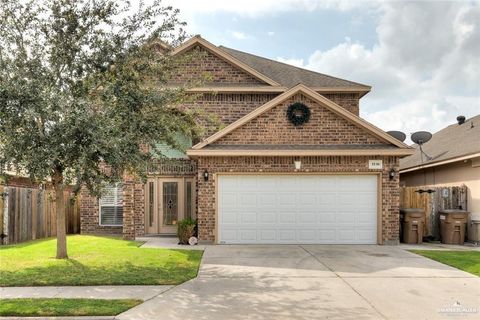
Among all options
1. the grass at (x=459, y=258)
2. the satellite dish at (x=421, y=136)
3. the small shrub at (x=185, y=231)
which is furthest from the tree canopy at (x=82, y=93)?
the satellite dish at (x=421, y=136)

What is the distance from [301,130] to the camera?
47.4ft

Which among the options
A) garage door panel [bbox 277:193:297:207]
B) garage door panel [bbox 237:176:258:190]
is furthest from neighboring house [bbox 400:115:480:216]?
garage door panel [bbox 237:176:258:190]

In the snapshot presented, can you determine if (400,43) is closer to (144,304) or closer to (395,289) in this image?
(395,289)

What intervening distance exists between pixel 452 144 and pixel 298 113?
25.6 feet

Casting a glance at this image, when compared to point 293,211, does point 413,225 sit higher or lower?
lower

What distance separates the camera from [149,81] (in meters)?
10.4

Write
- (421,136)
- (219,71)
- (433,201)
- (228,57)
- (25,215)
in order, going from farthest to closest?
(421,136) → (219,71) → (228,57) → (433,201) → (25,215)

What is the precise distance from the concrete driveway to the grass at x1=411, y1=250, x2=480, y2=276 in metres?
0.34

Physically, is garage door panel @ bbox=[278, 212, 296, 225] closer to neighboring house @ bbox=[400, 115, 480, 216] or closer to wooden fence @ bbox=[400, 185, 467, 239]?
wooden fence @ bbox=[400, 185, 467, 239]

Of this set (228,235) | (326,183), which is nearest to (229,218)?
(228,235)

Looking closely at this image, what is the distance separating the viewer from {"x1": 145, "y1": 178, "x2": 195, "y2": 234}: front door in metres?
16.6

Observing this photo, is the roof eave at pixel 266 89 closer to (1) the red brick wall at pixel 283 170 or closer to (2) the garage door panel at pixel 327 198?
(1) the red brick wall at pixel 283 170

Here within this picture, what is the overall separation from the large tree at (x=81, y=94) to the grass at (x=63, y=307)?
8.92ft

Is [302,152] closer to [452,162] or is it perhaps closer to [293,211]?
[293,211]
